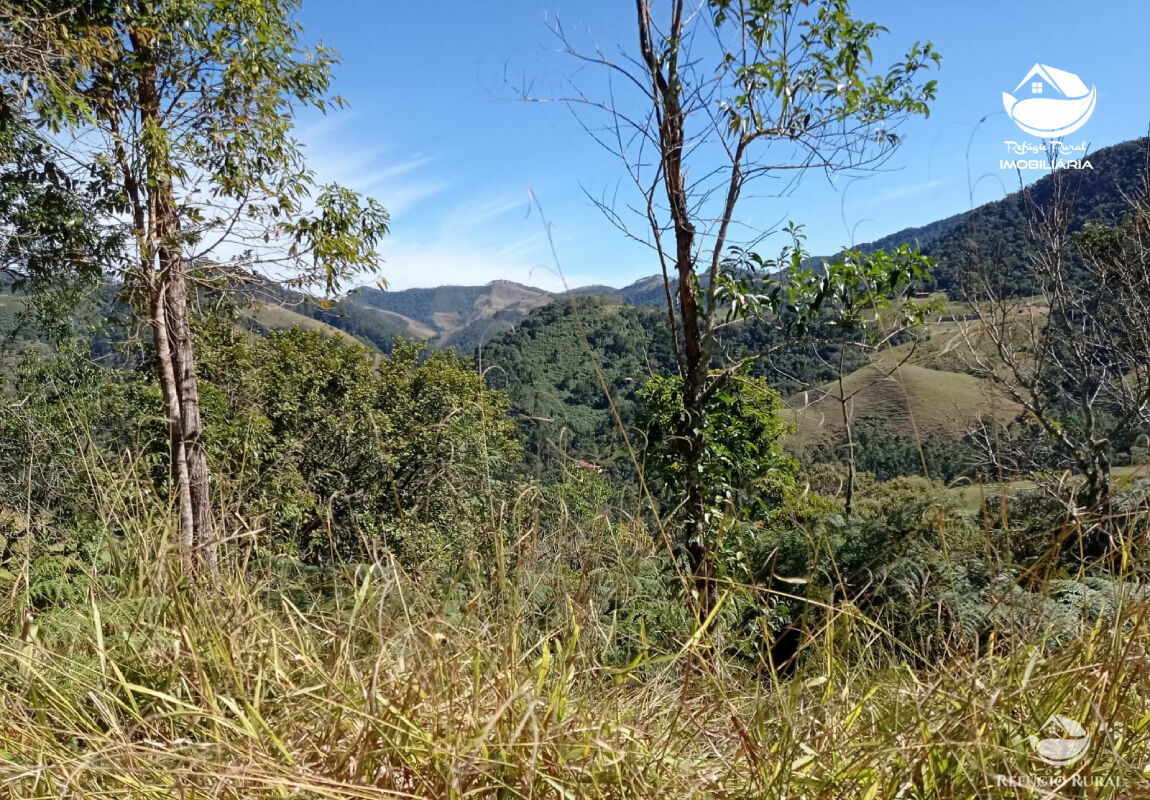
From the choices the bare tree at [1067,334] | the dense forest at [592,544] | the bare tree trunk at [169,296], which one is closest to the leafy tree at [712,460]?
the dense forest at [592,544]

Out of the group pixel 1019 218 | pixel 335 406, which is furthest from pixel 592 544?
pixel 335 406

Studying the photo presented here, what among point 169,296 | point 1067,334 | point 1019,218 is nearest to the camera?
point 169,296

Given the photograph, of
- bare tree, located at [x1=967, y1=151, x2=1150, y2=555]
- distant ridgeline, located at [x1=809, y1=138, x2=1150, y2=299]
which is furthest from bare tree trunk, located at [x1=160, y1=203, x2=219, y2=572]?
bare tree, located at [x1=967, y1=151, x2=1150, y2=555]

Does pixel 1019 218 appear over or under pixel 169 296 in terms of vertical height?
under

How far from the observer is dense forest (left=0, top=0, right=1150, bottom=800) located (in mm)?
1128

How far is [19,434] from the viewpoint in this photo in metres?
9.94

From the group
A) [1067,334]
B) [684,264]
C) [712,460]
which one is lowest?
[1067,334]

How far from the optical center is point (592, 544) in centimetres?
155

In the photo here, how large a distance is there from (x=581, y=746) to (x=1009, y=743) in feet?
2.10

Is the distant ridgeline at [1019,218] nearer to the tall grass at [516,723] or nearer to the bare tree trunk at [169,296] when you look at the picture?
the bare tree trunk at [169,296]

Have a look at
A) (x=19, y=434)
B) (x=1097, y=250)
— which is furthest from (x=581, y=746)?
(x=1097, y=250)

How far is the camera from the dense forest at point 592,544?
3.70ft

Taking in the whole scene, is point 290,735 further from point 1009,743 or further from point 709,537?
point 709,537

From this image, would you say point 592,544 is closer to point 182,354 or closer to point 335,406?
point 182,354
